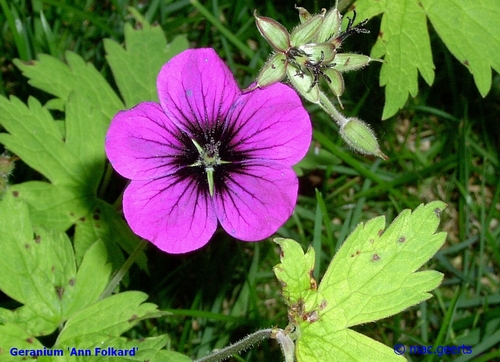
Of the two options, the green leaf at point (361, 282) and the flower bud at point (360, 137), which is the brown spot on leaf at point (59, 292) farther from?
the flower bud at point (360, 137)

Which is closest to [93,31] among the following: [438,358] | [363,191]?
[363,191]

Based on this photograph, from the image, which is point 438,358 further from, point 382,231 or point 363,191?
point 382,231

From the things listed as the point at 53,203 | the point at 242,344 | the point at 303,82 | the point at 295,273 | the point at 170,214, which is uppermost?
the point at 303,82

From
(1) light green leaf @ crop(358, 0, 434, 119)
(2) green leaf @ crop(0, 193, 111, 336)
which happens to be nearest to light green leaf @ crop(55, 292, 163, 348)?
(2) green leaf @ crop(0, 193, 111, 336)

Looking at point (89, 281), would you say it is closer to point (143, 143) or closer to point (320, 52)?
point (143, 143)

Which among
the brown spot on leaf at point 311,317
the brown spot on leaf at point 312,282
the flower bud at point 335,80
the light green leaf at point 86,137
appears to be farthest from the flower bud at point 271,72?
the light green leaf at point 86,137

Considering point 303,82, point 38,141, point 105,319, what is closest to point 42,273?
point 105,319
